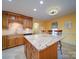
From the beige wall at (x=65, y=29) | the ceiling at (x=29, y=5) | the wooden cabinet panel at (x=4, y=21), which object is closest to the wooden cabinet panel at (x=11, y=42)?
the wooden cabinet panel at (x=4, y=21)

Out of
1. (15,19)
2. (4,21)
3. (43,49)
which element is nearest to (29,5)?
(15,19)

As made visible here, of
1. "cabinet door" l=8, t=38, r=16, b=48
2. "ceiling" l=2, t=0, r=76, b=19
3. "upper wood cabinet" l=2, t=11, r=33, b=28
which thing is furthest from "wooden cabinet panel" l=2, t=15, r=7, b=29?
"cabinet door" l=8, t=38, r=16, b=48

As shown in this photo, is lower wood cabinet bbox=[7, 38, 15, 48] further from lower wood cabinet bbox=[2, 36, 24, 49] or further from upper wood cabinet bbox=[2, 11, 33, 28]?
upper wood cabinet bbox=[2, 11, 33, 28]

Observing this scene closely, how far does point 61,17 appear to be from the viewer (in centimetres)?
902

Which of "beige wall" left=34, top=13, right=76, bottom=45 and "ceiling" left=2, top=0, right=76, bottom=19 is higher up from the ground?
"ceiling" left=2, top=0, right=76, bottom=19

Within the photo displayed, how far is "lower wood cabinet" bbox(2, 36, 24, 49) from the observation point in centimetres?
530

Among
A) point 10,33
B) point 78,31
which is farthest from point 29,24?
point 78,31

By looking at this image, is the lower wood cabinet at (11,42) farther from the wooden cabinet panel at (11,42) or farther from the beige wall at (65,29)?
the beige wall at (65,29)

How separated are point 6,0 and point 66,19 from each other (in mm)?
5867

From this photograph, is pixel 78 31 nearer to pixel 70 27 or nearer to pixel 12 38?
pixel 12 38

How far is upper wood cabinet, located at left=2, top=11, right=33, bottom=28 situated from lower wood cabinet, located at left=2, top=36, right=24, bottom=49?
768 millimetres

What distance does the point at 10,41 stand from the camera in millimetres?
5672

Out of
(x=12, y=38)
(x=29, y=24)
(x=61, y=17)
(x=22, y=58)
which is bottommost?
(x=22, y=58)

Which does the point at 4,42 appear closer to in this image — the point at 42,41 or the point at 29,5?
the point at 29,5
